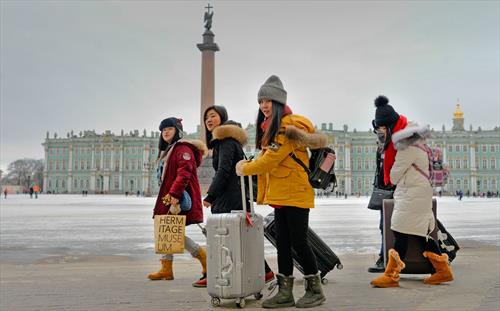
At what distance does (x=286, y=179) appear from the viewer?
3680 millimetres

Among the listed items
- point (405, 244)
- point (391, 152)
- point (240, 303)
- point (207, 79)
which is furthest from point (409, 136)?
point (207, 79)

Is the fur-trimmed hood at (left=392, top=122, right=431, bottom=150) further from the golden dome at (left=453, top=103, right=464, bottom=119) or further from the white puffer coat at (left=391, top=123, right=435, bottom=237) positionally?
the golden dome at (left=453, top=103, right=464, bottom=119)

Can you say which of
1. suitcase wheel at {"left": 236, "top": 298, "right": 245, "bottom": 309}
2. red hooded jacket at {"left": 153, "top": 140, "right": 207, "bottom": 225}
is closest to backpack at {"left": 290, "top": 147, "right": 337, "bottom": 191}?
suitcase wheel at {"left": 236, "top": 298, "right": 245, "bottom": 309}

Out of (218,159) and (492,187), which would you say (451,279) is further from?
(492,187)

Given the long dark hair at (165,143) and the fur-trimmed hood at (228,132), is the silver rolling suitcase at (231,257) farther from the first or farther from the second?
the long dark hair at (165,143)

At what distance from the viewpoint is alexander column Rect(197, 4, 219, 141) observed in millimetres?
43688

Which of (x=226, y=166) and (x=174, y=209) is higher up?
(x=226, y=166)

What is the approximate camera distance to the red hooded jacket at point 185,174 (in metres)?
4.74

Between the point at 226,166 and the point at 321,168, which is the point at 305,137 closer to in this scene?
the point at 321,168

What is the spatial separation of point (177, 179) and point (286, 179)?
4.34 ft

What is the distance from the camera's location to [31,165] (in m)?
117

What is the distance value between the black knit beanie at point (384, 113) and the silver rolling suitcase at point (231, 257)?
175cm

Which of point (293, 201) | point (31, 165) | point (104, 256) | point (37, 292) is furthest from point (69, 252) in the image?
point (31, 165)

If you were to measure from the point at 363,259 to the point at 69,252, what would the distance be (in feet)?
13.1
